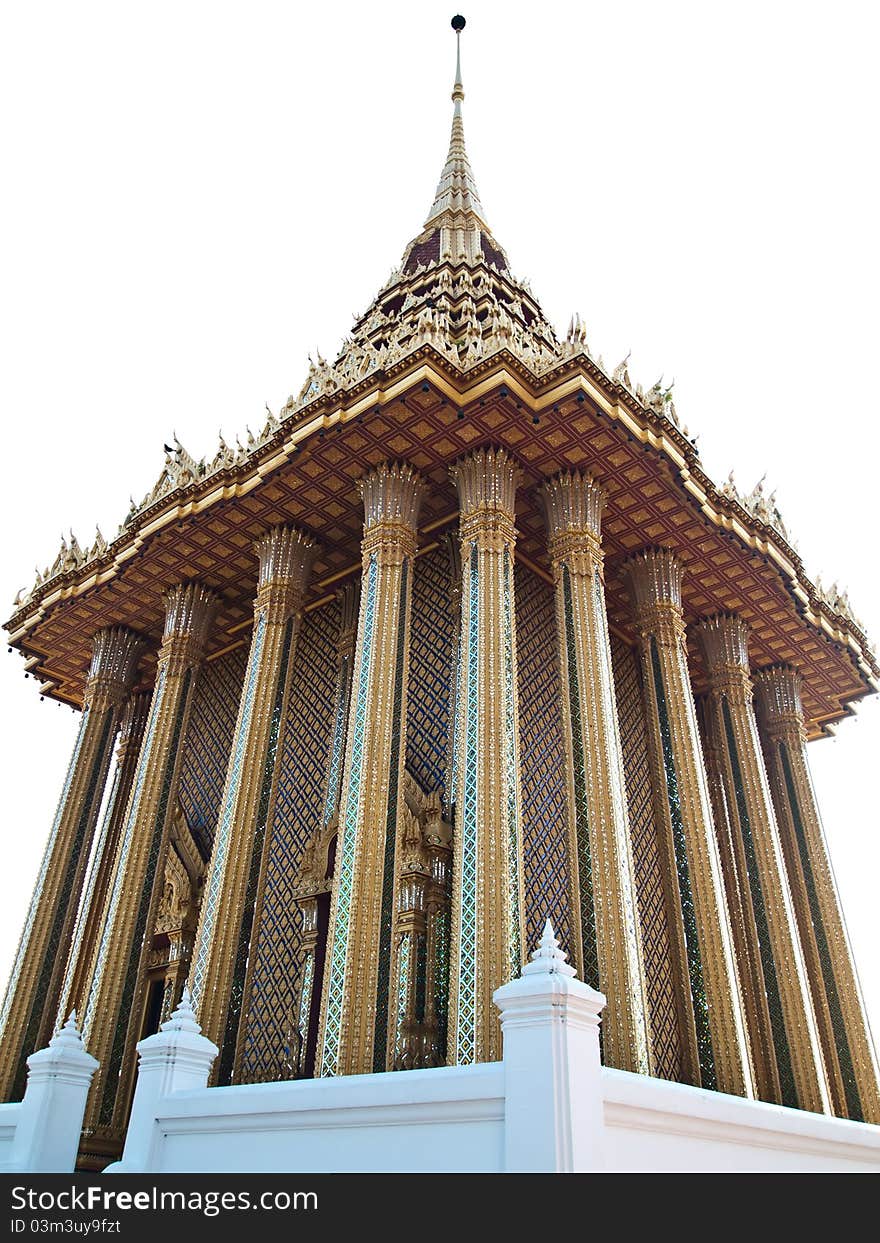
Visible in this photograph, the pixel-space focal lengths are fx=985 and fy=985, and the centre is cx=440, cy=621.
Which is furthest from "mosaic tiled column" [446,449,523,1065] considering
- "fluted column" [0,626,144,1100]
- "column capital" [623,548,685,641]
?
"fluted column" [0,626,144,1100]

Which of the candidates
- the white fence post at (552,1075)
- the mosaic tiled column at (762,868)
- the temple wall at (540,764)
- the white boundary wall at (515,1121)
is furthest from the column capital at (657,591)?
the white fence post at (552,1075)

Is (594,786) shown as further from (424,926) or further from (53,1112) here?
(53,1112)

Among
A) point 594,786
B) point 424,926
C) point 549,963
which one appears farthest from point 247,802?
point 549,963

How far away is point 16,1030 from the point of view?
1062cm

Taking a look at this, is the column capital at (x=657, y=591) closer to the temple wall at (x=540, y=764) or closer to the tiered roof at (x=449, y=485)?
the tiered roof at (x=449, y=485)

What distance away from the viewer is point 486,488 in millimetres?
9695

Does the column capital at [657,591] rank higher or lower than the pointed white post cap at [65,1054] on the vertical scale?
higher

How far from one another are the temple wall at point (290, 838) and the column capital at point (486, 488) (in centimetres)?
Answer: 302

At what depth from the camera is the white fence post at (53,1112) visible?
573 cm

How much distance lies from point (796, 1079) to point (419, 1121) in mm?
7401
